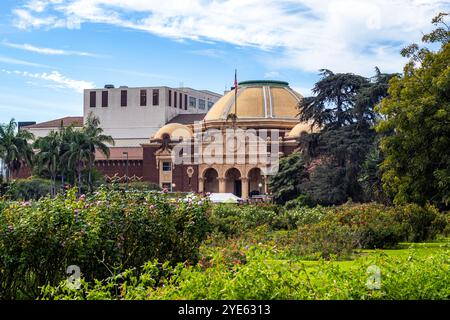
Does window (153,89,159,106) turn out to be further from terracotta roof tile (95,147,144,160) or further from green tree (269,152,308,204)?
green tree (269,152,308,204)

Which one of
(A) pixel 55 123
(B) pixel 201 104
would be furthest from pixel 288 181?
(B) pixel 201 104

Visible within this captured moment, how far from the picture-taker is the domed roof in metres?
79.1

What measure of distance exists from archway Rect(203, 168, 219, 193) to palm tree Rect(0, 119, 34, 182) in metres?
19.0

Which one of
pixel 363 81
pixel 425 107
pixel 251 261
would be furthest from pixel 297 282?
pixel 363 81

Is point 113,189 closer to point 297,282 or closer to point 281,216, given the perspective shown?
point 297,282

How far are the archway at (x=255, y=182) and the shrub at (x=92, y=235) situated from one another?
61828mm

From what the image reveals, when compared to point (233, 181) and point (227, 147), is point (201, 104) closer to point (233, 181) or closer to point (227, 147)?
point (233, 181)

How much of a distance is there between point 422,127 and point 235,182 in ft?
183

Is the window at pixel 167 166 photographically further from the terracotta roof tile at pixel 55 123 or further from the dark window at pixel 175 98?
the terracotta roof tile at pixel 55 123

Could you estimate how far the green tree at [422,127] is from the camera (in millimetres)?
21734

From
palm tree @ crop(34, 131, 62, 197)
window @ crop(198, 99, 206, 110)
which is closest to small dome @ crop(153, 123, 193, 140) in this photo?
palm tree @ crop(34, 131, 62, 197)

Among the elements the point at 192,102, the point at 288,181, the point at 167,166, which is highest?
the point at 192,102

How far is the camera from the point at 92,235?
403 inches
